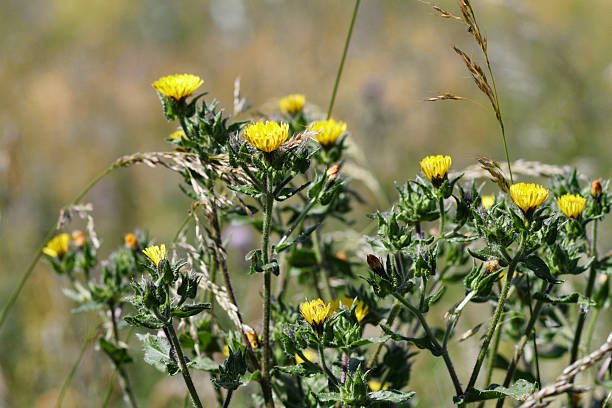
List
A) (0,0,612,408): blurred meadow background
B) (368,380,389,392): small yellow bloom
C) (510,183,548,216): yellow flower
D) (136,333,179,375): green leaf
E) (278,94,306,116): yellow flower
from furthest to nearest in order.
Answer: (0,0,612,408): blurred meadow background < (278,94,306,116): yellow flower < (368,380,389,392): small yellow bloom < (136,333,179,375): green leaf < (510,183,548,216): yellow flower

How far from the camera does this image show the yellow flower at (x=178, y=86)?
164 cm

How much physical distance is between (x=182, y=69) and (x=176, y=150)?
39.4 ft

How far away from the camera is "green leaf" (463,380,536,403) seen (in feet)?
Answer: 4.39

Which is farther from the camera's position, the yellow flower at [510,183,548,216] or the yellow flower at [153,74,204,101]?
the yellow flower at [153,74,204,101]

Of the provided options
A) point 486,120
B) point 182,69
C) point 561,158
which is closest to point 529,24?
point 561,158

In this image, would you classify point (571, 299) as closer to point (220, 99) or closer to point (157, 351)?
point (157, 351)

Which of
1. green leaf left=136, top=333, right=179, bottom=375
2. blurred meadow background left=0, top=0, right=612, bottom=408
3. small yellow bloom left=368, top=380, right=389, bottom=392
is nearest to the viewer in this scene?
green leaf left=136, top=333, right=179, bottom=375

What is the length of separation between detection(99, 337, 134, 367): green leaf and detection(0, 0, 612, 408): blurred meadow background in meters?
1.00

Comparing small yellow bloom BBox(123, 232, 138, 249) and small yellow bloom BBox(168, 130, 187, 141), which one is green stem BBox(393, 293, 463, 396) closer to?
small yellow bloom BBox(168, 130, 187, 141)

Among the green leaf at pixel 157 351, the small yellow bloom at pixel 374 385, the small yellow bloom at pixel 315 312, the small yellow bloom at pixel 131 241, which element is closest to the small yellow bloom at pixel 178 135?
the small yellow bloom at pixel 131 241

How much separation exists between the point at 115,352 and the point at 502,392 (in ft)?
4.15

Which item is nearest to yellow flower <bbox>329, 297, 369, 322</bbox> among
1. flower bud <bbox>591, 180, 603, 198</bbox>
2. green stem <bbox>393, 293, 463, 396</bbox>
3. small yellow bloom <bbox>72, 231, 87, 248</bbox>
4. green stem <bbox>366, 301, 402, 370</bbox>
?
green stem <bbox>366, 301, 402, 370</bbox>

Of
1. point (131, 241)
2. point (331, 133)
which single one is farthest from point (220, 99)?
point (331, 133)

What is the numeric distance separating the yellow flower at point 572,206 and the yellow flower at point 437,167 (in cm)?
35
